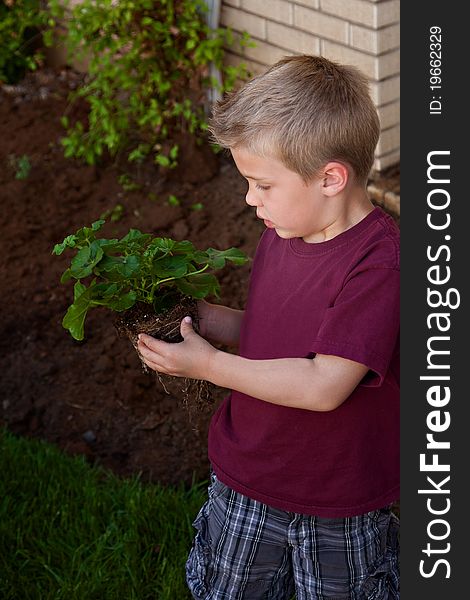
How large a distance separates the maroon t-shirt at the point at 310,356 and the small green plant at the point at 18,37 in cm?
394

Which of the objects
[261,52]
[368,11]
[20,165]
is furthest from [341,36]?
[20,165]

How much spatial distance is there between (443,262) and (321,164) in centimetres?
33

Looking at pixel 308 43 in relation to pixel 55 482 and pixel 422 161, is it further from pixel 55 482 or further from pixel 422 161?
pixel 422 161

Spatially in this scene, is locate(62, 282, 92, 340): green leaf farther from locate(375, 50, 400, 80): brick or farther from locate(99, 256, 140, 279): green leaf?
locate(375, 50, 400, 80): brick

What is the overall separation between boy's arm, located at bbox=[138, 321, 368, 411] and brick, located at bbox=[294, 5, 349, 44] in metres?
2.50

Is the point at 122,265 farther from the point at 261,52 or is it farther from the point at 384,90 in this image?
the point at 261,52

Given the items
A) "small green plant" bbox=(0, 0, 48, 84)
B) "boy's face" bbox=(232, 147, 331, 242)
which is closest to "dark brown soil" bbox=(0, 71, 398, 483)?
"small green plant" bbox=(0, 0, 48, 84)

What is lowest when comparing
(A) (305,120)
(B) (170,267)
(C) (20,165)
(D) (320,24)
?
(C) (20,165)

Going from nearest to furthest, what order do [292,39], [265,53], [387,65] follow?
[387,65]
[292,39]
[265,53]

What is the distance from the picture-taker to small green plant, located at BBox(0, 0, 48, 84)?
601 cm

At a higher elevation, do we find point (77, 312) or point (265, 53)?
→ point (77, 312)

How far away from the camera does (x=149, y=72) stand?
204 inches

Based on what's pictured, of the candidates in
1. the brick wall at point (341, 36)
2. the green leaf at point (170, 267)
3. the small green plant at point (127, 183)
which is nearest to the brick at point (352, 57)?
the brick wall at point (341, 36)

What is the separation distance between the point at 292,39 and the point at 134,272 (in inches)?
106
